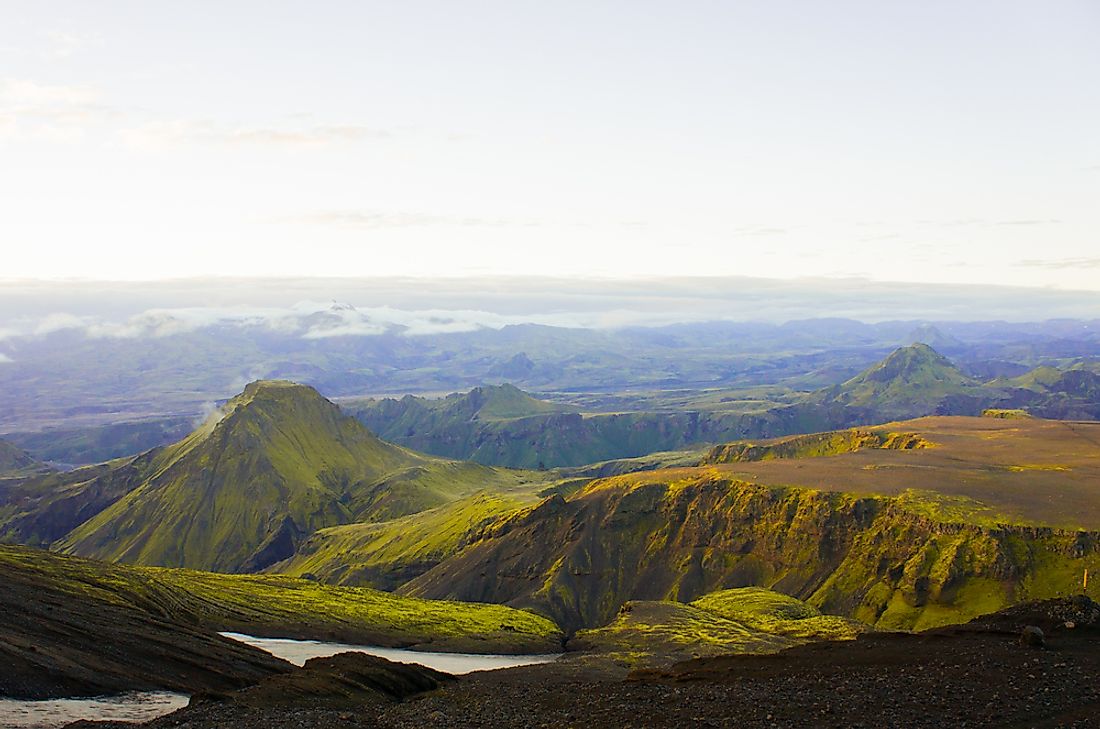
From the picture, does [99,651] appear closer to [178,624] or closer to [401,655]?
[178,624]

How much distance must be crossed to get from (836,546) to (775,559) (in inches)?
492

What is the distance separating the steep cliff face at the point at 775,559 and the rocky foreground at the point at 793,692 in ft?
318

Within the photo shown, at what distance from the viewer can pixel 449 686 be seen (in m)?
63.3

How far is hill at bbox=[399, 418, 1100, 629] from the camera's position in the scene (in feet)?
480

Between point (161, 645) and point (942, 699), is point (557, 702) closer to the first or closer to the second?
point (942, 699)

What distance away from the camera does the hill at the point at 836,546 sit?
146 metres

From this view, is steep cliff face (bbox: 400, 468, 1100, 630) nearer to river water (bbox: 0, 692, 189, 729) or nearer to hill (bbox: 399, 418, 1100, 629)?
hill (bbox: 399, 418, 1100, 629)

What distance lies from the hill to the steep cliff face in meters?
0.26

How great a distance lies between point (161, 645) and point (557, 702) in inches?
1242

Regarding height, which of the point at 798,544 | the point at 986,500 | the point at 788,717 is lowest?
the point at 798,544

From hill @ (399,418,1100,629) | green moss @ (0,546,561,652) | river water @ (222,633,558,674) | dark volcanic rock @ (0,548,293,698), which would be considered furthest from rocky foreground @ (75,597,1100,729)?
hill @ (399,418,1100,629)

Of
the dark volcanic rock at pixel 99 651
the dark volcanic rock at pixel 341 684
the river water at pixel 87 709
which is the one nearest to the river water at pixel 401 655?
the dark volcanic rock at pixel 99 651

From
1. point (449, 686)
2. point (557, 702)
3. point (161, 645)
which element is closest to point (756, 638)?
point (449, 686)

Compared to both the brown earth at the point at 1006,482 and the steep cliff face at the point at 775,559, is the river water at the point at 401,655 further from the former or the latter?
the brown earth at the point at 1006,482
